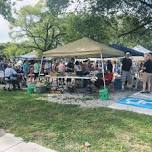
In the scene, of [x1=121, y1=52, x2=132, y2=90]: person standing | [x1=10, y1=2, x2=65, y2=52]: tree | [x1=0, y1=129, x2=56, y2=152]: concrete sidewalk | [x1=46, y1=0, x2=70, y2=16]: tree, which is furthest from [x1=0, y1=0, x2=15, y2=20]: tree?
[x1=10, y1=2, x2=65, y2=52]: tree

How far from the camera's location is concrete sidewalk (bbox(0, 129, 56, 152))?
278 inches

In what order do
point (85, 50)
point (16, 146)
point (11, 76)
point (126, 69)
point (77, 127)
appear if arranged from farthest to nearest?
1. point (11, 76)
2. point (126, 69)
3. point (85, 50)
4. point (77, 127)
5. point (16, 146)

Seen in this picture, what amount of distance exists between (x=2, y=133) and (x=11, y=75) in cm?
914

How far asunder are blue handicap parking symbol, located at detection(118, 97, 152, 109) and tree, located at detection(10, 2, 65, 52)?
33089mm

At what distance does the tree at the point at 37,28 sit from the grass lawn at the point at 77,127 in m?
35.2

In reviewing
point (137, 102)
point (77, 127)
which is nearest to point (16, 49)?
point (137, 102)

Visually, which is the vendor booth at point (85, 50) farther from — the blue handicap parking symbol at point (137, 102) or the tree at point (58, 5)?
the tree at point (58, 5)

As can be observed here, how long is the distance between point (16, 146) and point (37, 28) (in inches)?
1646

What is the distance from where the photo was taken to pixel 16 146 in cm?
733

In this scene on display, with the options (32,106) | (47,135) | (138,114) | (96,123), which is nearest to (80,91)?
(32,106)

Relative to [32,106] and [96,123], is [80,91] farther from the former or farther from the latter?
[96,123]

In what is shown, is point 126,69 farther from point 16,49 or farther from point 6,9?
point 16,49

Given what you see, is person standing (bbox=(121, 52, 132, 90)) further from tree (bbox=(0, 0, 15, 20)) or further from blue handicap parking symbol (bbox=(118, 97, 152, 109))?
tree (bbox=(0, 0, 15, 20))

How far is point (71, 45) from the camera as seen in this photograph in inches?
637
